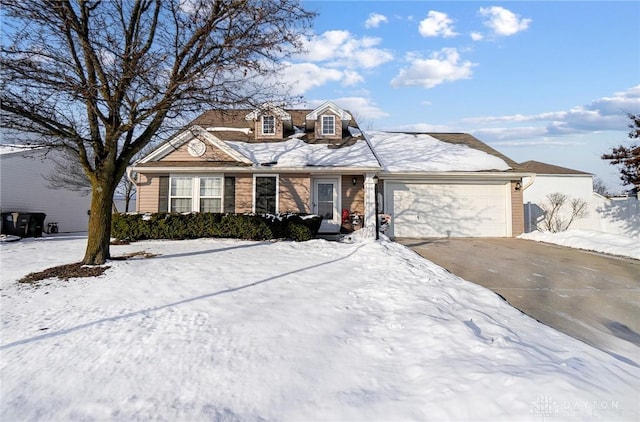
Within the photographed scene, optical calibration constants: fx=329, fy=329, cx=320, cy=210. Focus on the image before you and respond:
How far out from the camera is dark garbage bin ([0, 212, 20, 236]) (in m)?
15.7

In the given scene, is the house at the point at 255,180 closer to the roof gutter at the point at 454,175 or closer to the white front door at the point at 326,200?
the white front door at the point at 326,200

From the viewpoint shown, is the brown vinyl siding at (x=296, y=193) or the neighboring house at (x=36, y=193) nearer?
the brown vinyl siding at (x=296, y=193)

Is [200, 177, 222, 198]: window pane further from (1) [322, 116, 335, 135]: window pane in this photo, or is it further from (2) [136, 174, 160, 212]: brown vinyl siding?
(1) [322, 116, 335, 135]: window pane

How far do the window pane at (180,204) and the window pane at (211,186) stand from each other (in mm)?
693

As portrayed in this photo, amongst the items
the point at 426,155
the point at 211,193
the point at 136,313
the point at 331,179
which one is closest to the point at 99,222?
the point at 136,313

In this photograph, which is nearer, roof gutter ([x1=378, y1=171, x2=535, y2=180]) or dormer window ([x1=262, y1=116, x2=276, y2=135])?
roof gutter ([x1=378, y1=171, x2=535, y2=180])

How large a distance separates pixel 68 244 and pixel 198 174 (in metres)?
4.63

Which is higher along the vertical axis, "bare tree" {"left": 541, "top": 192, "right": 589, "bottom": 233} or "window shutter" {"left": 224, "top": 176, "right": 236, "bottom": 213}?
"window shutter" {"left": 224, "top": 176, "right": 236, "bottom": 213}

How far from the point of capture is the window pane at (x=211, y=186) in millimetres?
12609

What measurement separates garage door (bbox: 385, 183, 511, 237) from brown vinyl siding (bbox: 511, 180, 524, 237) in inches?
7.2

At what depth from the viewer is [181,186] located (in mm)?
12594

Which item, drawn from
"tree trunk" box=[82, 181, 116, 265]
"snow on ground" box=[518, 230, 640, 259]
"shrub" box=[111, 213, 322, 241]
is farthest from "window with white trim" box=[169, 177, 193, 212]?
"snow on ground" box=[518, 230, 640, 259]

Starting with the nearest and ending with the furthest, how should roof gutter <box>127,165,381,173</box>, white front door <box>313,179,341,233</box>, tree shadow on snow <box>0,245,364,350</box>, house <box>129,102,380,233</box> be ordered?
tree shadow on snow <box>0,245,364,350</box>, roof gutter <box>127,165,381,173</box>, house <box>129,102,380,233</box>, white front door <box>313,179,341,233</box>

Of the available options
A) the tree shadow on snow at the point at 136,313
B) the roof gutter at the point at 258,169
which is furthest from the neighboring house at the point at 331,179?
the tree shadow on snow at the point at 136,313
